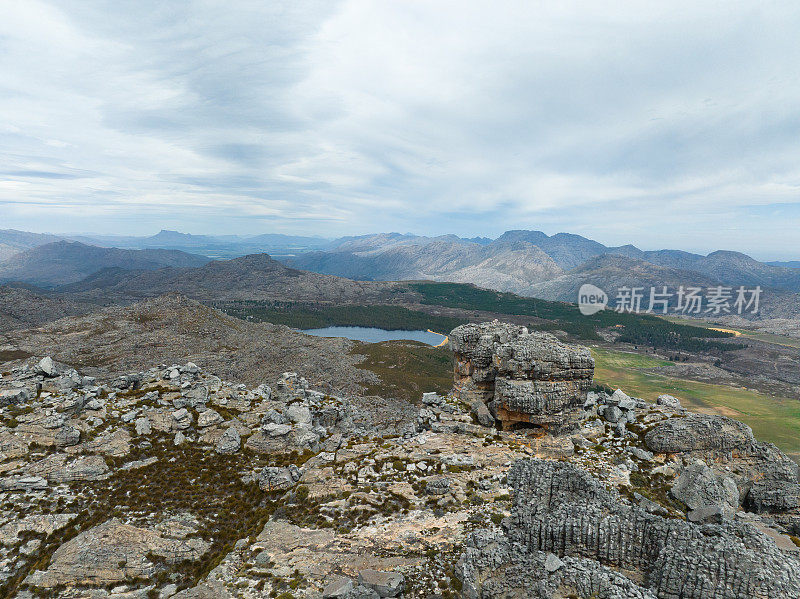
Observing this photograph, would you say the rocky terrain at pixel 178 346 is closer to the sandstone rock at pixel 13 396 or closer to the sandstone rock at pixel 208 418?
the sandstone rock at pixel 208 418

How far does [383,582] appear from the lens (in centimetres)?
1617

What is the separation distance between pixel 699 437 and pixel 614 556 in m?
16.8

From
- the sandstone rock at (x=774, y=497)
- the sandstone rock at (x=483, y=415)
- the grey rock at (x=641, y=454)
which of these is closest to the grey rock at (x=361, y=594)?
the sandstone rock at (x=483, y=415)

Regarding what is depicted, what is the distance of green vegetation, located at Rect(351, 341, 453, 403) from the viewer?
107188 mm

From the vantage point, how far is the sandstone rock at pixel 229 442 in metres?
29.9

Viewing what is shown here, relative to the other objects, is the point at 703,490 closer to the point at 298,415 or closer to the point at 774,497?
the point at 774,497

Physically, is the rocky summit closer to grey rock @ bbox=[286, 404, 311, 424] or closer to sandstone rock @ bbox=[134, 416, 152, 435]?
sandstone rock @ bbox=[134, 416, 152, 435]

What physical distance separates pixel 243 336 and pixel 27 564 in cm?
11504

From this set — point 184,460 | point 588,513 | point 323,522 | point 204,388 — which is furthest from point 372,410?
point 588,513

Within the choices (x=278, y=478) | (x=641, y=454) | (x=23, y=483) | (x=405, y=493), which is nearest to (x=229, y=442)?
(x=278, y=478)

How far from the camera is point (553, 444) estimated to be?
2780 cm

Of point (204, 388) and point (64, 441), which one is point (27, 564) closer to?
point (64, 441)

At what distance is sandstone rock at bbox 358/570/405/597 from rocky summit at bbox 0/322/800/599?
8 centimetres

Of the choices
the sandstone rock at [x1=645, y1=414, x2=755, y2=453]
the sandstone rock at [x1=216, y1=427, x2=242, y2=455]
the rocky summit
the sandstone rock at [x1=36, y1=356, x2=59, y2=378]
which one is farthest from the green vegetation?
the sandstone rock at [x1=36, y1=356, x2=59, y2=378]
